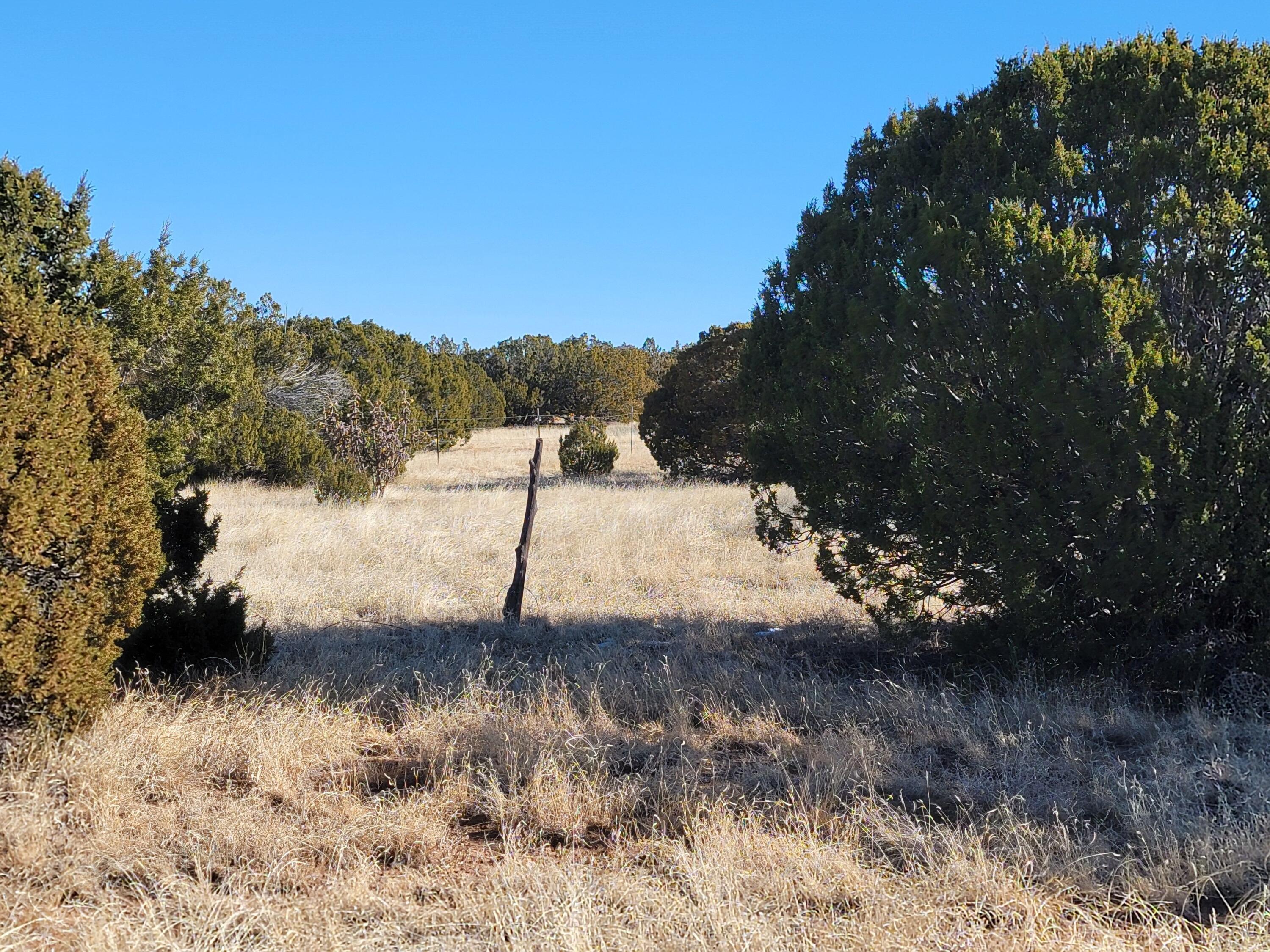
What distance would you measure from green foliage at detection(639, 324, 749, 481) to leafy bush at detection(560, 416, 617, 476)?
91.7 inches

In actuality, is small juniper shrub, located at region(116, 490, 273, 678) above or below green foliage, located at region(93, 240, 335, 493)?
below

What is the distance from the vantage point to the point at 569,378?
52906 millimetres

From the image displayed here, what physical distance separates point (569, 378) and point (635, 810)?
4975cm

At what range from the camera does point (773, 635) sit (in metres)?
7.20

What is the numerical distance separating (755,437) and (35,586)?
4338 mm

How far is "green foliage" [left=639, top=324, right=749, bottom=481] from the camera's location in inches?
811

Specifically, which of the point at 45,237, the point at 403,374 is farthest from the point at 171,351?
the point at 403,374

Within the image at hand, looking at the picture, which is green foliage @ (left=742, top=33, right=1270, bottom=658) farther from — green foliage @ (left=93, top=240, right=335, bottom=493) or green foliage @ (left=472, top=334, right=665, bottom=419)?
green foliage @ (left=472, top=334, right=665, bottom=419)

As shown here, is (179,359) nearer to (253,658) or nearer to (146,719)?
(253,658)

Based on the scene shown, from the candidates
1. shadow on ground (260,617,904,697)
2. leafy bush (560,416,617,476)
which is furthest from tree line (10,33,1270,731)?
leafy bush (560,416,617,476)

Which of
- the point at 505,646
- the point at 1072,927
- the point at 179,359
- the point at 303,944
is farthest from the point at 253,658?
the point at 1072,927

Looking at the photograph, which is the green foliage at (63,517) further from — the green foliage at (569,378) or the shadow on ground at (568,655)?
the green foliage at (569,378)

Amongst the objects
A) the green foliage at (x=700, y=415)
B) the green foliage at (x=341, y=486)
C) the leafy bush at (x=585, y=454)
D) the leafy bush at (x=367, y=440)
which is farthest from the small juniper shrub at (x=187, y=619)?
the leafy bush at (x=585, y=454)

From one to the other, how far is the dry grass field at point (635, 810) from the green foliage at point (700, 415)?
13.9m
